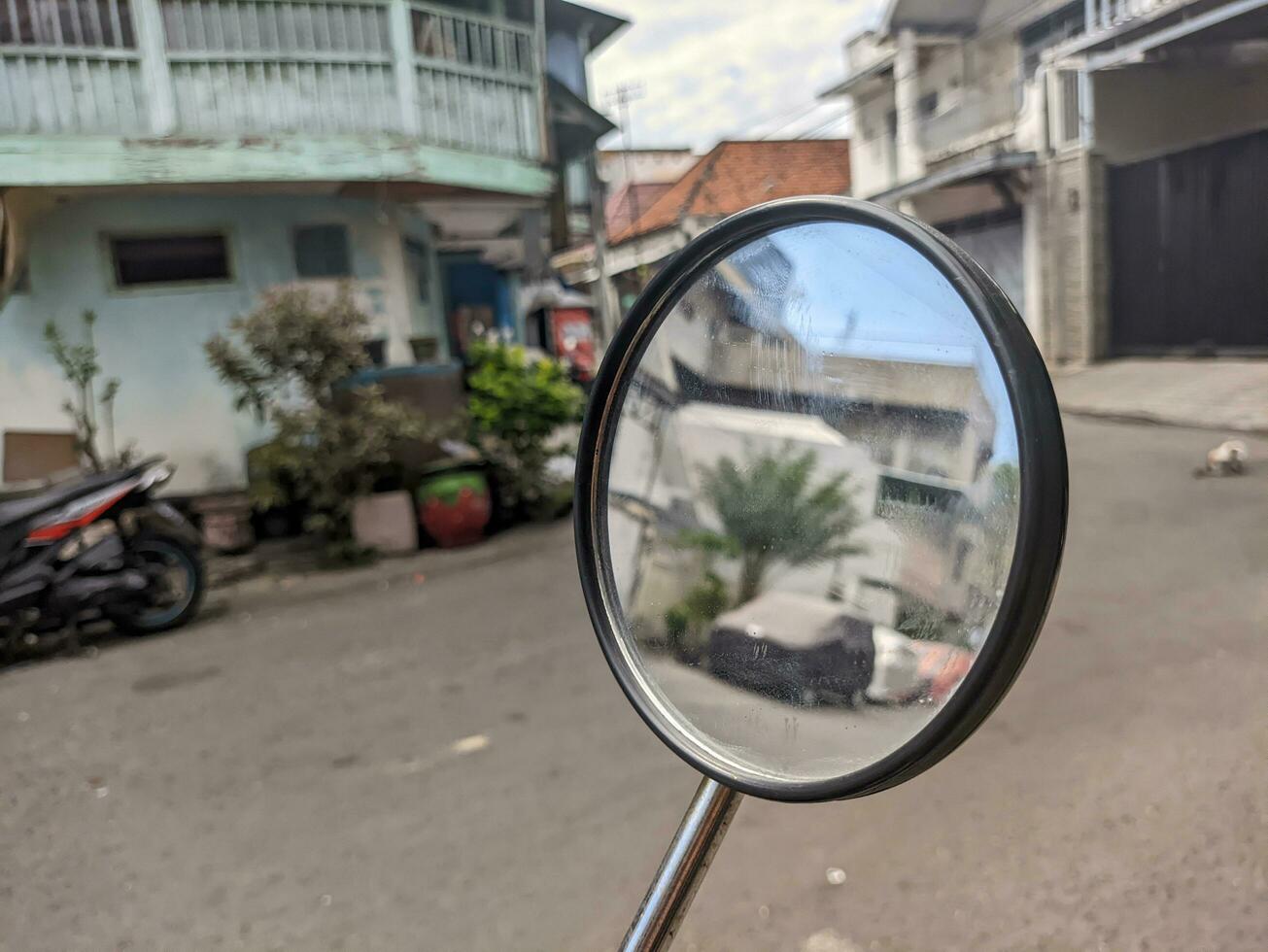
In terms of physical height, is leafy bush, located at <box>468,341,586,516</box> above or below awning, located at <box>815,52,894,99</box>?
below

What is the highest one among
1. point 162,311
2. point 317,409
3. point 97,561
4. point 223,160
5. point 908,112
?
point 908,112

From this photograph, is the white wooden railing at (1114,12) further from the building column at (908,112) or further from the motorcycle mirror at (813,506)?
the motorcycle mirror at (813,506)

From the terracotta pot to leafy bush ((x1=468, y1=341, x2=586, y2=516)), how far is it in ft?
1.36

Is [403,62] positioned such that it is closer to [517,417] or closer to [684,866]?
[517,417]

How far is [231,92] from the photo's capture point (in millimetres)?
7117

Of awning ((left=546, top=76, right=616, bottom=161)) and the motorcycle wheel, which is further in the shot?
awning ((left=546, top=76, right=616, bottom=161))

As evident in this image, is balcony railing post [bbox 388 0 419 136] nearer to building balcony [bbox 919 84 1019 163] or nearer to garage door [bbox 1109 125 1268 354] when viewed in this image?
garage door [bbox 1109 125 1268 354]

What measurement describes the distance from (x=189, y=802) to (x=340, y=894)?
2.94 ft

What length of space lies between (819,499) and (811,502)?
0.03ft

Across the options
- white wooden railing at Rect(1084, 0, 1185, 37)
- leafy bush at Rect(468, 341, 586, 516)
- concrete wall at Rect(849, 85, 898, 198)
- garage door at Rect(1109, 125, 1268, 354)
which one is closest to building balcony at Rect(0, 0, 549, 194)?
leafy bush at Rect(468, 341, 586, 516)

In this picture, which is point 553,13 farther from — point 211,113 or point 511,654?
point 511,654

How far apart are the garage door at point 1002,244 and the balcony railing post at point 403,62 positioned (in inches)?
381

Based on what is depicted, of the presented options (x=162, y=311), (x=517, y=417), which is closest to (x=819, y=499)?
Answer: (x=517, y=417)

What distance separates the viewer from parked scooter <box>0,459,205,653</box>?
477 cm
